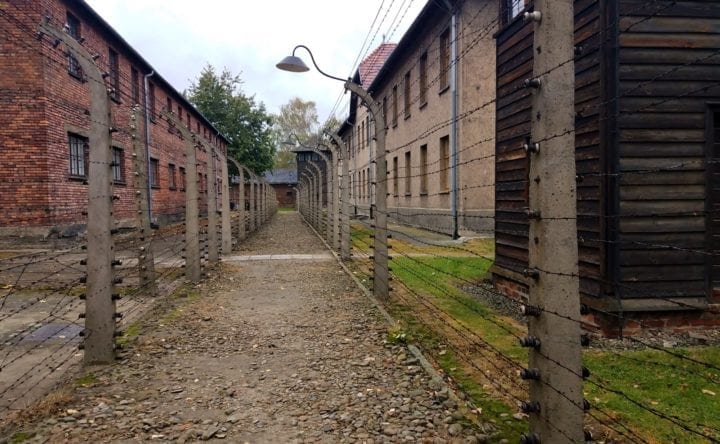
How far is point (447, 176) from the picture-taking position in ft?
55.8

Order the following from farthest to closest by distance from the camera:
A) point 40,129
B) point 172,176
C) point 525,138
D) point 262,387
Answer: point 172,176
point 40,129
point 525,138
point 262,387

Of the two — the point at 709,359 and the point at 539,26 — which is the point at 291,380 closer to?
the point at 539,26

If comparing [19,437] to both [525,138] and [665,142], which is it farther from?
[525,138]

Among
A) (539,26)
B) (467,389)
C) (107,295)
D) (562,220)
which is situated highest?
(539,26)

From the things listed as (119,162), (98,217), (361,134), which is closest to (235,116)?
(361,134)

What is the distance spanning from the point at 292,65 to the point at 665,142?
5782 mm

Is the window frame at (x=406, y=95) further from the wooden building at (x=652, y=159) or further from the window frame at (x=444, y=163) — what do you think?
the wooden building at (x=652, y=159)

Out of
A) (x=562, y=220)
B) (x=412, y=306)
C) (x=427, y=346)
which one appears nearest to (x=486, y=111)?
(x=412, y=306)

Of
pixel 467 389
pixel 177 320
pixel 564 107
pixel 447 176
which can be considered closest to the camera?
pixel 564 107

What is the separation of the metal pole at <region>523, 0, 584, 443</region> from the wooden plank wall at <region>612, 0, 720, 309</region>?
11.0 ft

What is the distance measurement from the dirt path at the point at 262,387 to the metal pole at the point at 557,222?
889 millimetres

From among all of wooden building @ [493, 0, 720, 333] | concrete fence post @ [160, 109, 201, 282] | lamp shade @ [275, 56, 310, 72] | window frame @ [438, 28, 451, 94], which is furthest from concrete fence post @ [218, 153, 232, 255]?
wooden building @ [493, 0, 720, 333]

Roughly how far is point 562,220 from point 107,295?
3.88 metres

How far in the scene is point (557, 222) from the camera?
2.43 meters
